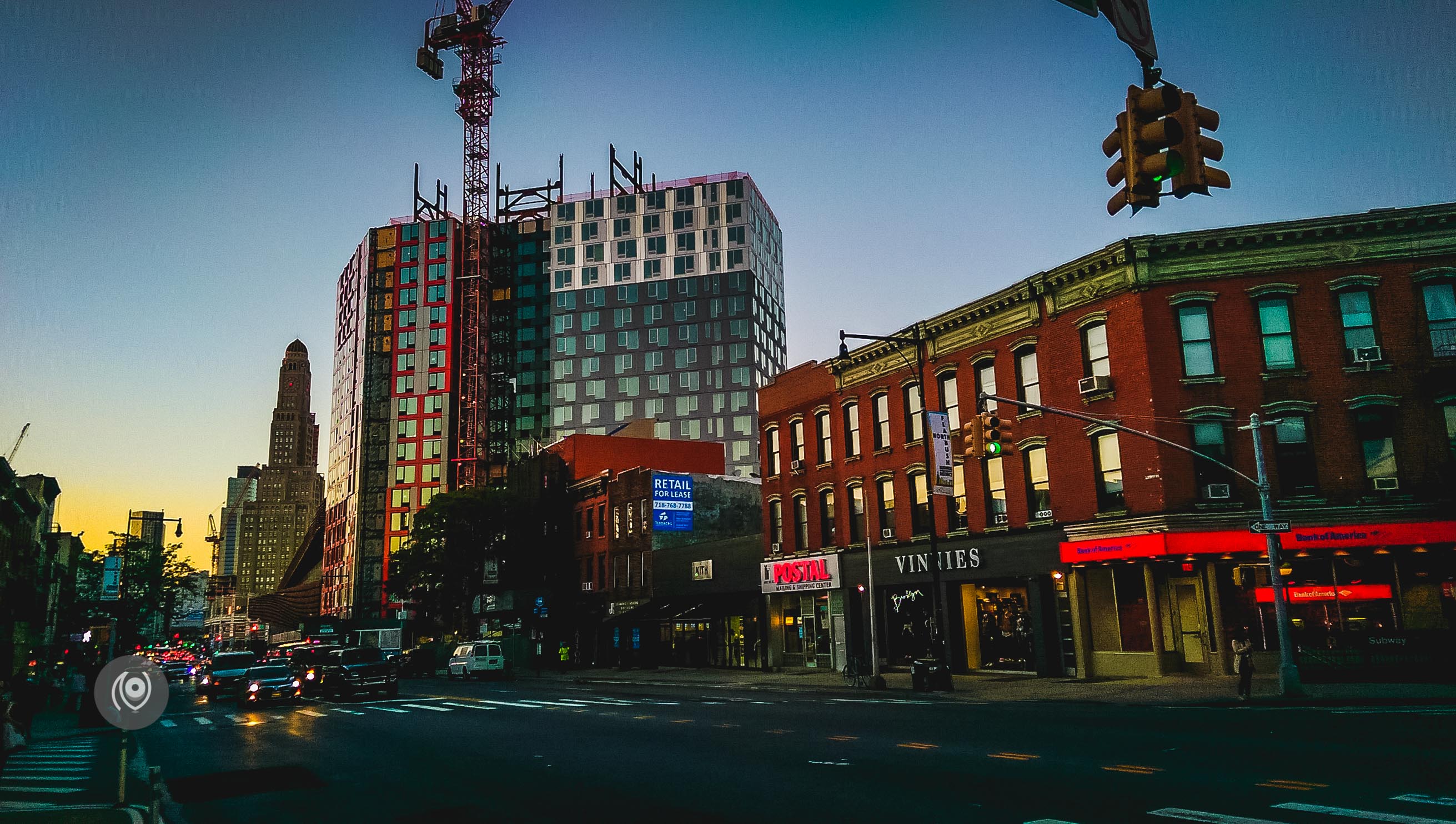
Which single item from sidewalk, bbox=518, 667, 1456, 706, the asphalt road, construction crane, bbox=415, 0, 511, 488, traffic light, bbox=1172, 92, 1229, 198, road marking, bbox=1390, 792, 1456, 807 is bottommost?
sidewalk, bbox=518, 667, 1456, 706

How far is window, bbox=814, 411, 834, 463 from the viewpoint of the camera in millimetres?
43562

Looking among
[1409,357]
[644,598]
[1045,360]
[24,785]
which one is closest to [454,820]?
[24,785]

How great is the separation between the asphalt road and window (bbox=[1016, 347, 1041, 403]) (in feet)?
44.0

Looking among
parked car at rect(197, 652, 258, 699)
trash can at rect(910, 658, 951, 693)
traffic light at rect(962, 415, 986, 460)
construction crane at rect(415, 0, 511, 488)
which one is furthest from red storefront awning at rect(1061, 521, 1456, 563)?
construction crane at rect(415, 0, 511, 488)

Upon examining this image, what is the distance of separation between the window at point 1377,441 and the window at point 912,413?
14.6 meters

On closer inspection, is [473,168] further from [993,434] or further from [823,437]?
[993,434]

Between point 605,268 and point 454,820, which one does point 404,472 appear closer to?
point 605,268

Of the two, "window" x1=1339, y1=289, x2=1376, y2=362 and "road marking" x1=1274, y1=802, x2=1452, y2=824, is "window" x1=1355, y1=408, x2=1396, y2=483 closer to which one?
"window" x1=1339, y1=289, x2=1376, y2=362

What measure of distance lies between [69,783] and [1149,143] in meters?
17.8

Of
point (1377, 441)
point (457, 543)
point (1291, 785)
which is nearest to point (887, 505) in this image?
point (1377, 441)

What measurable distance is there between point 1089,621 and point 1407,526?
355 inches

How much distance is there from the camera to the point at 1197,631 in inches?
1141

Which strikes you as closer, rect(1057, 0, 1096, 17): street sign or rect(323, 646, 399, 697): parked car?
rect(1057, 0, 1096, 17): street sign

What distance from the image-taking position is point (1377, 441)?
94.0 ft
